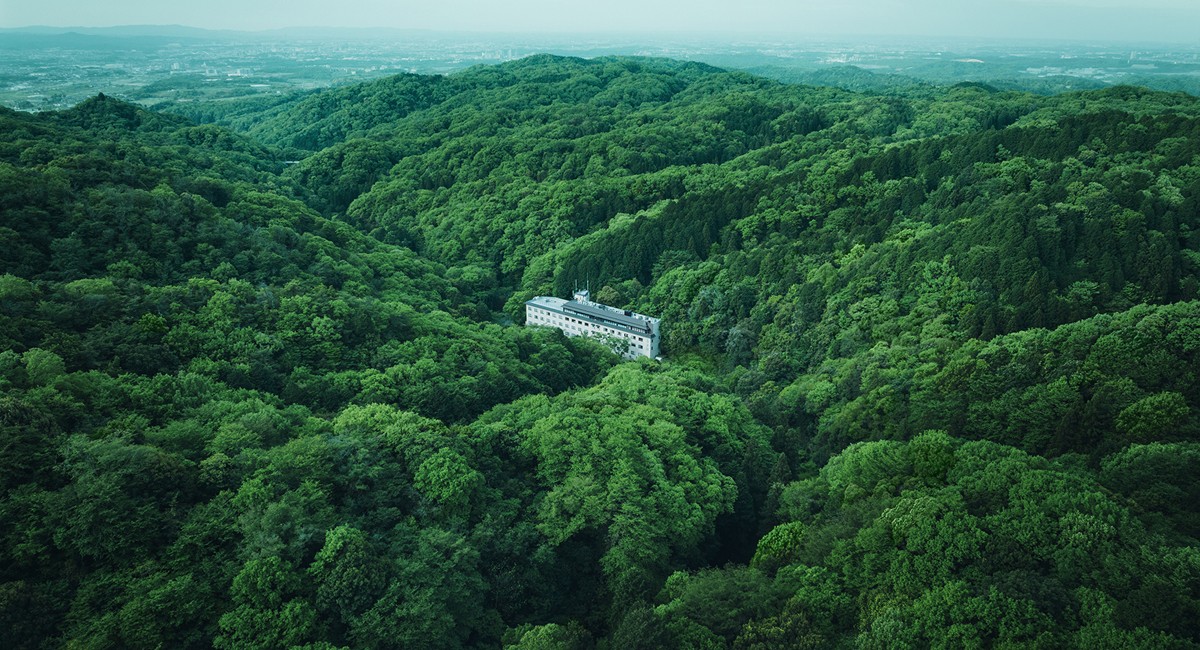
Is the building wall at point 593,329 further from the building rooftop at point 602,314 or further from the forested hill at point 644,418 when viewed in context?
the forested hill at point 644,418

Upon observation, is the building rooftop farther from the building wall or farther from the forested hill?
the forested hill

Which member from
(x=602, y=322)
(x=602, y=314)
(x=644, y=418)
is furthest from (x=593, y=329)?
(x=644, y=418)

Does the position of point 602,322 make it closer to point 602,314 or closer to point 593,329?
point 602,314

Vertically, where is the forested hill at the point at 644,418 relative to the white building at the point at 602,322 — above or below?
above

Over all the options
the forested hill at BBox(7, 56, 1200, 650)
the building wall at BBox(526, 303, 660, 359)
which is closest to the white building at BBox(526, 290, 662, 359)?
the building wall at BBox(526, 303, 660, 359)

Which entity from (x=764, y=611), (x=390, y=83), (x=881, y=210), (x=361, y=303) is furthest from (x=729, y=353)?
(x=390, y=83)

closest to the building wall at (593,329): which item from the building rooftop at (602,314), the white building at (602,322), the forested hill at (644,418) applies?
the white building at (602,322)
